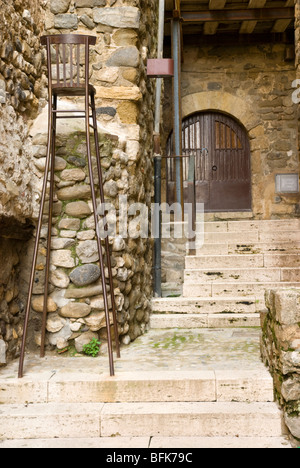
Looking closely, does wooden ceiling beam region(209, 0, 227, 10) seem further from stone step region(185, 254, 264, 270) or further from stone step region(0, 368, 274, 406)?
stone step region(0, 368, 274, 406)

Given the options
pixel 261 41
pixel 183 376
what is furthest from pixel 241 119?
pixel 183 376

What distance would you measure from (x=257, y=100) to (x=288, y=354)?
231 inches

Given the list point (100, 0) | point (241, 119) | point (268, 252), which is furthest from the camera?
point (241, 119)

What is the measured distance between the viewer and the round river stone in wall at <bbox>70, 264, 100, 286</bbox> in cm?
324

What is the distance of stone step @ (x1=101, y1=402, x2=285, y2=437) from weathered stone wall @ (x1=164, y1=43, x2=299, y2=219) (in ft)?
17.4

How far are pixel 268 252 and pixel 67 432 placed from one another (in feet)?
10.6

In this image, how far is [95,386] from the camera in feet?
8.62

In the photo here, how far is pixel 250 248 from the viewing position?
203 inches

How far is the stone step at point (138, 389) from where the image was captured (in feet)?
8.55

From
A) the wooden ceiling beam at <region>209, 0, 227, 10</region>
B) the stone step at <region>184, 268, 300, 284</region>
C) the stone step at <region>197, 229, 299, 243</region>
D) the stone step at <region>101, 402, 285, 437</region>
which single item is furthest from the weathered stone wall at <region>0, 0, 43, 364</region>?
the wooden ceiling beam at <region>209, 0, 227, 10</region>

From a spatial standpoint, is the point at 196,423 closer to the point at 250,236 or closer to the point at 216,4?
the point at 250,236

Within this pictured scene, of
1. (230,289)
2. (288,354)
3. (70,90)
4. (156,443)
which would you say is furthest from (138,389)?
(230,289)

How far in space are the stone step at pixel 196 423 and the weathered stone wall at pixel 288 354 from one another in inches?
4.1
